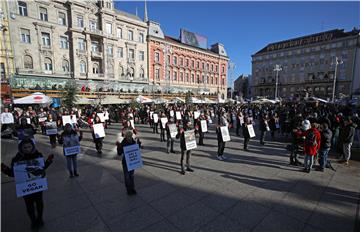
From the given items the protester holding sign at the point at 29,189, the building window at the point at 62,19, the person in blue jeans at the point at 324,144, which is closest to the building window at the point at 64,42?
the building window at the point at 62,19

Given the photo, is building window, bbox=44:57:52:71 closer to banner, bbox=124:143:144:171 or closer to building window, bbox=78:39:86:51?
building window, bbox=78:39:86:51

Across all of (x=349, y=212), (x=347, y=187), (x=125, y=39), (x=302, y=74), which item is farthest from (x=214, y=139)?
(x=302, y=74)

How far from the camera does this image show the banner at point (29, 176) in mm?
3381

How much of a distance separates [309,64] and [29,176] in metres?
78.5

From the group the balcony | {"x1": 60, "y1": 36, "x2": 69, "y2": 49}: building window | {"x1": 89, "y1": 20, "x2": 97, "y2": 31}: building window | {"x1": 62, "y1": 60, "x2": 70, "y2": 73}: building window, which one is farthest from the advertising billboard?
{"x1": 62, "y1": 60, "x2": 70, "y2": 73}: building window

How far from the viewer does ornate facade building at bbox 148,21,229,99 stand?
129 ft

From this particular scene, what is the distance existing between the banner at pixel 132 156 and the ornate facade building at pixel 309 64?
53.5m

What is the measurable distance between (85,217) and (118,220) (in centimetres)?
79

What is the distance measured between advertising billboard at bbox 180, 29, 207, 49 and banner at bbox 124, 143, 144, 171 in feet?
147

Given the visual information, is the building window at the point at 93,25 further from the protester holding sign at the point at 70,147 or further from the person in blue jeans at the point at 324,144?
the person in blue jeans at the point at 324,144

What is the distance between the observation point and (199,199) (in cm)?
456

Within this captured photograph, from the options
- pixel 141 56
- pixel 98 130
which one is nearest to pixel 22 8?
pixel 141 56

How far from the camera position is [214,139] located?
11.6m

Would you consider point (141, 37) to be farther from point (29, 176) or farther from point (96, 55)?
point (29, 176)
